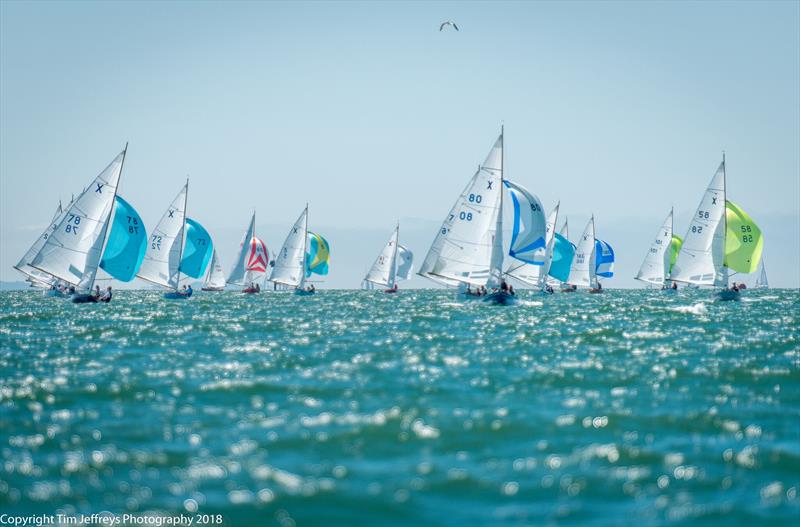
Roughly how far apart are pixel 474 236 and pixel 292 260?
1730 inches

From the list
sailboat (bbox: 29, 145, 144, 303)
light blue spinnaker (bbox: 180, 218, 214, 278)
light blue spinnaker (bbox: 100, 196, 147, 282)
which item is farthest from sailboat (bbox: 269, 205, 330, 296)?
sailboat (bbox: 29, 145, 144, 303)

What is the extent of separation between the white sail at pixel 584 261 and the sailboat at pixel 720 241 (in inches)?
1507

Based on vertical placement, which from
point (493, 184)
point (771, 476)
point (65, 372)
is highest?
point (493, 184)

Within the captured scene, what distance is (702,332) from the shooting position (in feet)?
105

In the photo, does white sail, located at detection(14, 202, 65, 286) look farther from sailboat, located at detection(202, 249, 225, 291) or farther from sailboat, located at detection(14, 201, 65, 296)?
sailboat, located at detection(202, 249, 225, 291)

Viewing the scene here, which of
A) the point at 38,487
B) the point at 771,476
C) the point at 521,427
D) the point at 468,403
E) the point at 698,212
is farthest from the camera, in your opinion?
the point at 698,212

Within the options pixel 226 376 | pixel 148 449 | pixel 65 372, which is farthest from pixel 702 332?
pixel 148 449

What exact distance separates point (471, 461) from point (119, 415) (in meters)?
6.52

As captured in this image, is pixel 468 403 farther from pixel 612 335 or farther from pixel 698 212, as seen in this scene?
pixel 698 212

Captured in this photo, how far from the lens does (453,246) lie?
50.7 meters

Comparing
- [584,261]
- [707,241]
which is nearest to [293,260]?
[584,261]

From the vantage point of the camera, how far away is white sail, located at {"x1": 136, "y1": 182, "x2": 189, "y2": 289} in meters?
72.6

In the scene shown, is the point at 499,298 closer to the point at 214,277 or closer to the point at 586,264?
the point at 586,264

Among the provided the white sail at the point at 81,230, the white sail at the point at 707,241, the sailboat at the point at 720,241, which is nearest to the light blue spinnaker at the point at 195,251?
the white sail at the point at 81,230
